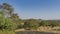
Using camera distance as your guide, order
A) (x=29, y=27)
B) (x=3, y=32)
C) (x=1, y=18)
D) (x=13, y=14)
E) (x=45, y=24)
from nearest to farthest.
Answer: (x=3, y=32) < (x=1, y=18) < (x=29, y=27) < (x=45, y=24) < (x=13, y=14)

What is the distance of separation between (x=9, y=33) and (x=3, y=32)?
0.82 metres

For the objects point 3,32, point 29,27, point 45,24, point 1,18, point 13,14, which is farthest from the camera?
point 13,14

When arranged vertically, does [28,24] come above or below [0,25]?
below

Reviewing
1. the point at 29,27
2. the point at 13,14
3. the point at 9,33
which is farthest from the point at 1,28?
the point at 13,14

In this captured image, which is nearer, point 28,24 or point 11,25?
point 11,25

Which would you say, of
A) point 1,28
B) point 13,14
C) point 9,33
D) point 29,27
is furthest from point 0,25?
point 13,14

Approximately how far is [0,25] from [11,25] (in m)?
1.28

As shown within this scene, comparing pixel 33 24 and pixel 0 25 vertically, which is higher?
pixel 0 25

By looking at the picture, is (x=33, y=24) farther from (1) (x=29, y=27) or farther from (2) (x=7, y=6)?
(2) (x=7, y=6)

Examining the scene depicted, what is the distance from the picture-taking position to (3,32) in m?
17.8

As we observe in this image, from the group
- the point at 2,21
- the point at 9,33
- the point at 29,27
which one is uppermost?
the point at 2,21

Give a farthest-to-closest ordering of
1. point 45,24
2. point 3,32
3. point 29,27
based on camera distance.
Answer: point 45,24, point 29,27, point 3,32

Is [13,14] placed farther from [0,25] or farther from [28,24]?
[0,25]

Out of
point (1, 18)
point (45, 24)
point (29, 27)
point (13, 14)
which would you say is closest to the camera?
point (1, 18)
